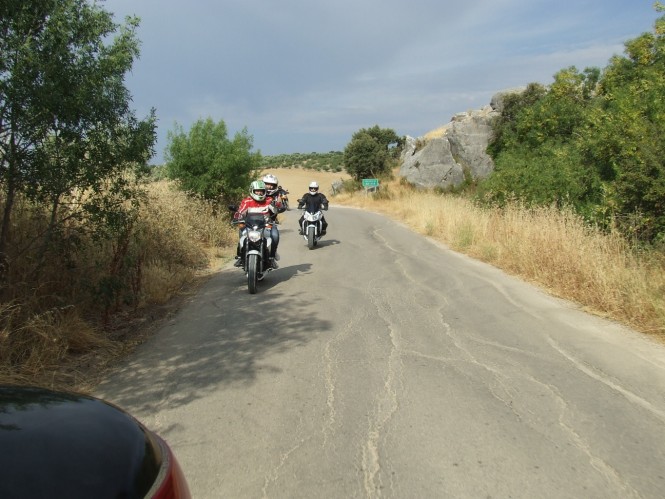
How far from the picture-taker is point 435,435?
3.78 meters

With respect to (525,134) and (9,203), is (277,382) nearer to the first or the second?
(9,203)

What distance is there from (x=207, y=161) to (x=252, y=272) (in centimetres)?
952

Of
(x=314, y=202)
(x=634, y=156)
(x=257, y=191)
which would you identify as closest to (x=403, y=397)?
(x=257, y=191)

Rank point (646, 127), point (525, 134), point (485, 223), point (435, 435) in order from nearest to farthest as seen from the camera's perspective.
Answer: point (435, 435)
point (646, 127)
point (485, 223)
point (525, 134)

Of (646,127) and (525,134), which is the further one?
(525,134)

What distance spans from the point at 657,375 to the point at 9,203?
22.6ft

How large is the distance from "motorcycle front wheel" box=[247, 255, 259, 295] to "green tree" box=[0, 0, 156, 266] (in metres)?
2.57

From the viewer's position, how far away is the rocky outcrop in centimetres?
3294

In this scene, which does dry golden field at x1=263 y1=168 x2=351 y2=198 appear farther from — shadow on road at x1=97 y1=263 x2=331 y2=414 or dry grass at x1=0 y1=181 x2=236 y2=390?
shadow on road at x1=97 y1=263 x2=331 y2=414

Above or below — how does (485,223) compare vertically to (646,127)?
below

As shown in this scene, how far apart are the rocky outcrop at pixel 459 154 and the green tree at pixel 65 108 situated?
28.3 meters

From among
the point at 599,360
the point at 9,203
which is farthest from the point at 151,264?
the point at 599,360

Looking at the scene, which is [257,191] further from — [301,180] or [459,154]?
[301,180]

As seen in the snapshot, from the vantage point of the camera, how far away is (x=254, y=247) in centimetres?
916
